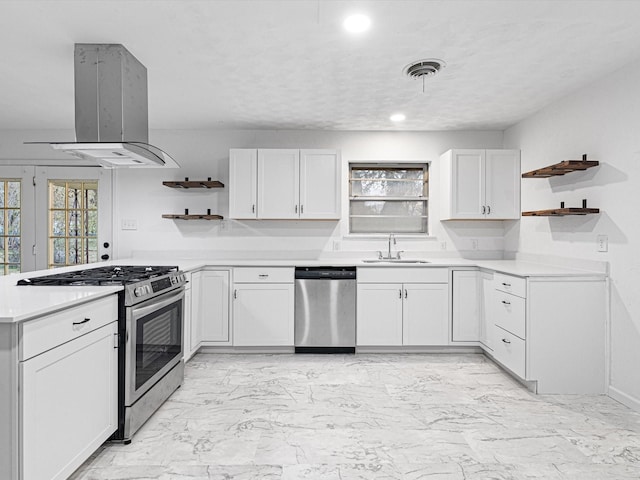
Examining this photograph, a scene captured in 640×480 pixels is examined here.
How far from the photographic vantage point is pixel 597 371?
9.52 feet

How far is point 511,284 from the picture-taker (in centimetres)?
314

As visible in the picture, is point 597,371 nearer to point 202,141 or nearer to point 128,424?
point 128,424

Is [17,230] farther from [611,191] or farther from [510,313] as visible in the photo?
[611,191]

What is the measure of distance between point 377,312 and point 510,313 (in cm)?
121

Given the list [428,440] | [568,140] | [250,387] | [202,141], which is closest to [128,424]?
[250,387]

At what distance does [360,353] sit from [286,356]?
0.75 metres

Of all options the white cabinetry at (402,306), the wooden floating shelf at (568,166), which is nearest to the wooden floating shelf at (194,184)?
the white cabinetry at (402,306)

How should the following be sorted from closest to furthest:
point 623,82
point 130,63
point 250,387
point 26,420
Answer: point 26,420 → point 130,63 → point 623,82 → point 250,387

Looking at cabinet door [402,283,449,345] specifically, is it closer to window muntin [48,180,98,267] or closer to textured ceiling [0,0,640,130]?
textured ceiling [0,0,640,130]

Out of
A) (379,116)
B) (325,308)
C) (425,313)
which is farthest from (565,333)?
(379,116)

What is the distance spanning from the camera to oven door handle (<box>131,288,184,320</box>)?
224 centimetres

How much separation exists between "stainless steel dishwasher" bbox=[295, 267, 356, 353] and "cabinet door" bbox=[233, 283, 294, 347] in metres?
0.11

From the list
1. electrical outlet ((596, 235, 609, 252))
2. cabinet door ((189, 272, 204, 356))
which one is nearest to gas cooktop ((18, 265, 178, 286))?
cabinet door ((189, 272, 204, 356))

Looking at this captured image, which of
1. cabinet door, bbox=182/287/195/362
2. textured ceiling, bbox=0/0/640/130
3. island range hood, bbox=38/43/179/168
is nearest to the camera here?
textured ceiling, bbox=0/0/640/130
